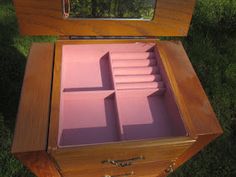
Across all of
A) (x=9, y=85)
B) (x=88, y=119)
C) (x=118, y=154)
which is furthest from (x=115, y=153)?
(x=9, y=85)

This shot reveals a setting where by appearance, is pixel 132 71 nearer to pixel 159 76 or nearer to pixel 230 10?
pixel 159 76

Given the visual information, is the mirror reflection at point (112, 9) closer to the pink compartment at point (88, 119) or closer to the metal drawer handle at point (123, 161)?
the pink compartment at point (88, 119)

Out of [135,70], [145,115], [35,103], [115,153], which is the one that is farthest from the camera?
[135,70]

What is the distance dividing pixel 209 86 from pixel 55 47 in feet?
4.37

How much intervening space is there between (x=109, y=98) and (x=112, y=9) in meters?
0.39

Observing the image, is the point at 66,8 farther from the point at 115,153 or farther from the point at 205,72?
the point at 205,72

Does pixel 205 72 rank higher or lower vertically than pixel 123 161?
higher

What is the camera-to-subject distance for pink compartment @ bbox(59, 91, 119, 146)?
1.10m

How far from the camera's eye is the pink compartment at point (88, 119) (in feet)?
3.62

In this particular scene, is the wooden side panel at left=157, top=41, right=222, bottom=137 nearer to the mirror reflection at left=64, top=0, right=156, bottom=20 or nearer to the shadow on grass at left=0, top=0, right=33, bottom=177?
the mirror reflection at left=64, top=0, right=156, bottom=20

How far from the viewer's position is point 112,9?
4.09 feet

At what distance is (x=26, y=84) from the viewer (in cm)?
119

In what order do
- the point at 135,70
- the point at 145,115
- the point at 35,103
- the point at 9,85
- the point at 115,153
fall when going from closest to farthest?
1. the point at 115,153
2. the point at 35,103
3. the point at 145,115
4. the point at 135,70
5. the point at 9,85

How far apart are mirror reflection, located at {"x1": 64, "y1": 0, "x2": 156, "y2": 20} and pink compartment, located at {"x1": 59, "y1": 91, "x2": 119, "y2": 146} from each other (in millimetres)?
340
